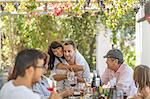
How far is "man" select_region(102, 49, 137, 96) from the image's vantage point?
14.4 ft

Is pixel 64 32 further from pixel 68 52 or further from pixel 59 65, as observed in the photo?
pixel 59 65

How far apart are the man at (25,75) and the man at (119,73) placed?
1.64 meters

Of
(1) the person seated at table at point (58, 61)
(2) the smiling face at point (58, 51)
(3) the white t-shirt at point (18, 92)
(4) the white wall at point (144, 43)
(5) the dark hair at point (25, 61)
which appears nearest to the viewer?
(3) the white t-shirt at point (18, 92)

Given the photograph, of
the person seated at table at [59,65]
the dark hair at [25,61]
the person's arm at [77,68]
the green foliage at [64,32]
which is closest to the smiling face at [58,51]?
the person seated at table at [59,65]

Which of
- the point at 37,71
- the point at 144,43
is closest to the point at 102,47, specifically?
the point at 144,43

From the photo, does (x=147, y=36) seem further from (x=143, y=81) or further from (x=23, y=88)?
(x=23, y=88)

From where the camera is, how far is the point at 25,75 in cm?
274

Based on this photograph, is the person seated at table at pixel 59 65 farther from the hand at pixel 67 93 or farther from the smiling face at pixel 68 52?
the hand at pixel 67 93

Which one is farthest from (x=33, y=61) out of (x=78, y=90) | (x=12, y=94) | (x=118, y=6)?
(x=118, y=6)

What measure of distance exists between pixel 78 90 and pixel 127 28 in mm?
5783

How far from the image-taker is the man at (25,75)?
267 centimetres

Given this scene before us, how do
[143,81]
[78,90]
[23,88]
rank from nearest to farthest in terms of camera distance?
[23,88] < [143,81] < [78,90]

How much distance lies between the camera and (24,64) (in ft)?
9.07

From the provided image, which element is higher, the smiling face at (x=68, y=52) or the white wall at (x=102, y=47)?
the smiling face at (x=68, y=52)
